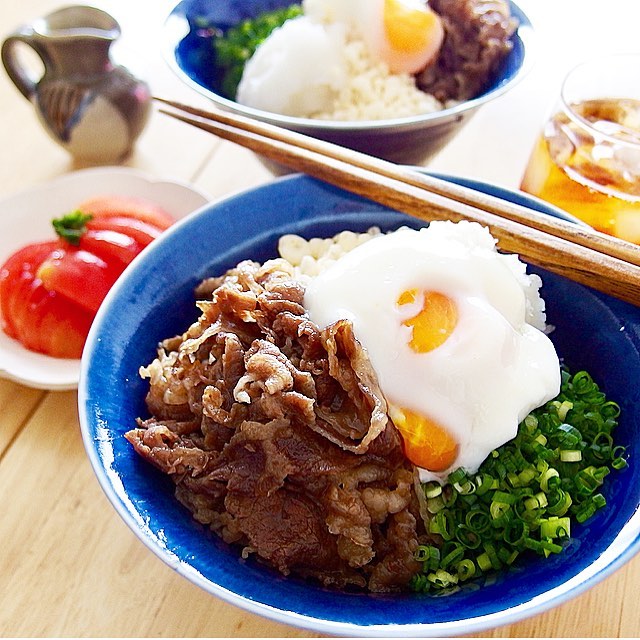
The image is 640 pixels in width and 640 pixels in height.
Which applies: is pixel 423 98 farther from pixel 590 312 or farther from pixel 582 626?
pixel 582 626

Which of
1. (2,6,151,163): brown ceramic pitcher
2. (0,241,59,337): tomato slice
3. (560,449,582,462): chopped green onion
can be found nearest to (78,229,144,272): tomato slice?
(0,241,59,337): tomato slice

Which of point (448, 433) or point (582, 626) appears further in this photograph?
point (582, 626)

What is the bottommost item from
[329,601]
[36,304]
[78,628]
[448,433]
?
[78,628]

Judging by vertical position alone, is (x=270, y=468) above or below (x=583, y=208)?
below

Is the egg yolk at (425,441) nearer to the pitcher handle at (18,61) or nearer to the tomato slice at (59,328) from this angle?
the tomato slice at (59,328)

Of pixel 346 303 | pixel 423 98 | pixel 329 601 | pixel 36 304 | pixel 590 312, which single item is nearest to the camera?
pixel 329 601

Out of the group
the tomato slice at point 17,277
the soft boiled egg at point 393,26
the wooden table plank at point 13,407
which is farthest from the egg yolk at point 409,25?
the wooden table plank at point 13,407

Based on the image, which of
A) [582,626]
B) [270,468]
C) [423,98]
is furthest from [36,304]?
[582,626]
